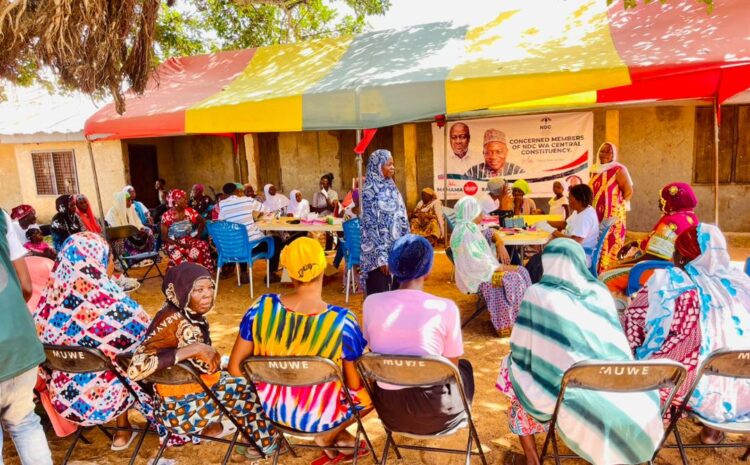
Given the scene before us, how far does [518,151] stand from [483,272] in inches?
219

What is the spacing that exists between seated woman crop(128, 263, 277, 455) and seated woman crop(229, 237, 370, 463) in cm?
24

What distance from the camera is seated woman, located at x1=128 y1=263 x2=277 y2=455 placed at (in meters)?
2.33

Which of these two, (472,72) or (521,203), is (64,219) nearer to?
(472,72)

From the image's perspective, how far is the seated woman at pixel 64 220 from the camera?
629cm

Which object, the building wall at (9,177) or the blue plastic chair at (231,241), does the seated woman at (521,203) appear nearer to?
the blue plastic chair at (231,241)

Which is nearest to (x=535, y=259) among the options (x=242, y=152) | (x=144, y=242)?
(x=144, y=242)

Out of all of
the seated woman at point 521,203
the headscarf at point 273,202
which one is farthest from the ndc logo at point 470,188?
the headscarf at point 273,202

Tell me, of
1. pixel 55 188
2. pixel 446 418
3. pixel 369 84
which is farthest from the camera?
pixel 55 188

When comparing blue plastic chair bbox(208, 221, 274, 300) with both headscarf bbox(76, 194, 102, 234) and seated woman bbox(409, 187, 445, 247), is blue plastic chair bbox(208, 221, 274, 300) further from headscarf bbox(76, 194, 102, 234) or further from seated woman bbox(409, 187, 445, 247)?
seated woman bbox(409, 187, 445, 247)

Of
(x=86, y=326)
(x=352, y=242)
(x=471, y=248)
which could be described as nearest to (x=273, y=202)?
(x=352, y=242)

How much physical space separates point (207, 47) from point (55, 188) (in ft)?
18.9

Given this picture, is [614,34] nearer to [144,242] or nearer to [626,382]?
[626,382]

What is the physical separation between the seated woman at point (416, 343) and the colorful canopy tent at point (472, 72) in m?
2.12

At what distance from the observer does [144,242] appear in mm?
7664
